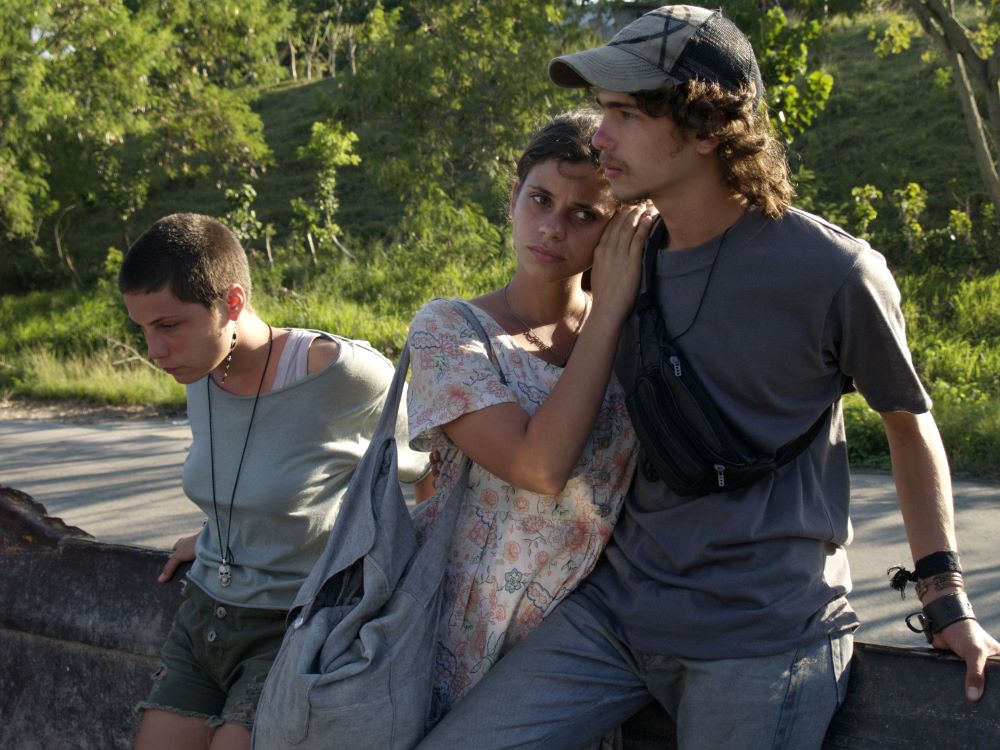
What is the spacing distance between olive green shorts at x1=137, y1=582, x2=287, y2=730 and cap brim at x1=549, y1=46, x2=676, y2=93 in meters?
1.47

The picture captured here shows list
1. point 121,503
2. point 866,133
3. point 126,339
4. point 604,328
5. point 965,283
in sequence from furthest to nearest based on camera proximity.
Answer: point 866,133 → point 126,339 → point 965,283 → point 121,503 → point 604,328

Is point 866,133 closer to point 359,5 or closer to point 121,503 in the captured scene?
point 121,503

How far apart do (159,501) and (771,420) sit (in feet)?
23.0

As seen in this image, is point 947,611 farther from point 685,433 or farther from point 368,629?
point 368,629

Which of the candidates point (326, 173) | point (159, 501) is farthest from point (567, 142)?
point (326, 173)

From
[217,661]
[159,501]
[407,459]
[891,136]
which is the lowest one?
[159,501]

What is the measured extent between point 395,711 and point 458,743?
13 centimetres

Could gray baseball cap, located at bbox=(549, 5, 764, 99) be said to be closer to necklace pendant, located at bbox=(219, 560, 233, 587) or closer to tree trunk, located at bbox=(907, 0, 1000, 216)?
necklace pendant, located at bbox=(219, 560, 233, 587)

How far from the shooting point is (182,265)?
110 inches

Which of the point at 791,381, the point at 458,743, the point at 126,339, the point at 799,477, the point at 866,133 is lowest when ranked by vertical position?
the point at 126,339

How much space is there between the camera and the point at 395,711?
2.10 metres

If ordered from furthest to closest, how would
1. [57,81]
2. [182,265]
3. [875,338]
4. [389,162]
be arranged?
[57,81]
[389,162]
[182,265]
[875,338]

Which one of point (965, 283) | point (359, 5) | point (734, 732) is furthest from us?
point (359, 5)

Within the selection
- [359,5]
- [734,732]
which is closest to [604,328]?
[734,732]
